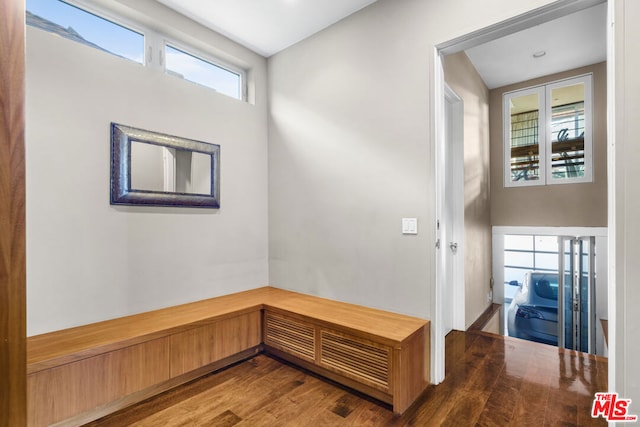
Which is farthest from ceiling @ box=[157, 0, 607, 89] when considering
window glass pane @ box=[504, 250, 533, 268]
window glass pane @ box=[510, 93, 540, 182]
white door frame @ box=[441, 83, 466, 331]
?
window glass pane @ box=[504, 250, 533, 268]

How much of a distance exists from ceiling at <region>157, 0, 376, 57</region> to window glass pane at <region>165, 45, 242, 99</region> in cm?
32

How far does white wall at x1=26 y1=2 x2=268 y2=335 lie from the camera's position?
6.40ft

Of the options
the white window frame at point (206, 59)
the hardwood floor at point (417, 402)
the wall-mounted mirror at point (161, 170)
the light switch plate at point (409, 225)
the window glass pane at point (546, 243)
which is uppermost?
the white window frame at point (206, 59)

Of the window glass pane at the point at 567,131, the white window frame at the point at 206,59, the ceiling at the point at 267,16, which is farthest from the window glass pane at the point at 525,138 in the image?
the white window frame at the point at 206,59

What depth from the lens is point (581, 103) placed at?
3.70 meters

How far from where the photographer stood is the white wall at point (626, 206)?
58.6 inches

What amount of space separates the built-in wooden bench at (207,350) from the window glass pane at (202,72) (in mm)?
2031

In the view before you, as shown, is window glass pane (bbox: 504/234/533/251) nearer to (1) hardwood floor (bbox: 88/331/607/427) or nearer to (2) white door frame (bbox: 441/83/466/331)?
(2) white door frame (bbox: 441/83/466/331)

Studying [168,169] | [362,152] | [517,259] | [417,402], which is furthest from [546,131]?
[168,169]

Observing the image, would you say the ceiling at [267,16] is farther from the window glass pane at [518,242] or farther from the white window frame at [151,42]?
the window glass pane at [518,242]

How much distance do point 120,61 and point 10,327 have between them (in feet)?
7.06

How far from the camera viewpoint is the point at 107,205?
2.23 m

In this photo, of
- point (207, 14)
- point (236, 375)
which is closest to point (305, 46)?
point (207, 14)

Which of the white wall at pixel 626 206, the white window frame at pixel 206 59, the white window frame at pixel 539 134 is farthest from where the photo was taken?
the white window frame at pixel 539 134
